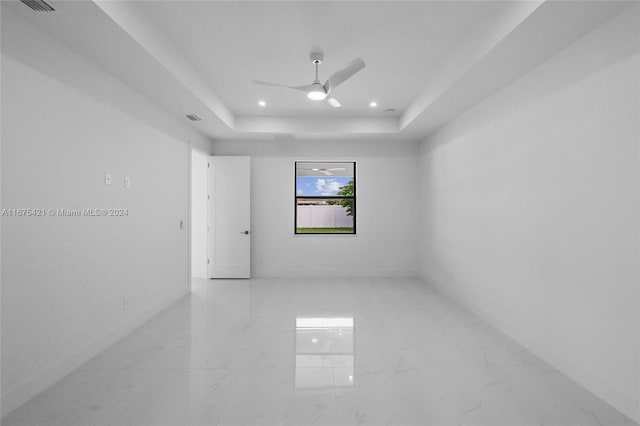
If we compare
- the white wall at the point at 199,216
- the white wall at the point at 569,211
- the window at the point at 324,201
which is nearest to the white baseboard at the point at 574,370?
the white wall at the point at 569,211

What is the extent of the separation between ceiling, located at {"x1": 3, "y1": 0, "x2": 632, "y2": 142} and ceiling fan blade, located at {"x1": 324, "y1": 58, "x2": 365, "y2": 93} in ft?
0.89

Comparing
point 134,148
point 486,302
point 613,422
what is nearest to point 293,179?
point 134,148

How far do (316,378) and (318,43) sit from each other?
281cm

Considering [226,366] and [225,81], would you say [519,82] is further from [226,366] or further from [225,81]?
[226,366]

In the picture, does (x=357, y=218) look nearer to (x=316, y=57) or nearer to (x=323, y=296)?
(x=323, y=296)

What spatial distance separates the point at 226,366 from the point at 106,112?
2.46m

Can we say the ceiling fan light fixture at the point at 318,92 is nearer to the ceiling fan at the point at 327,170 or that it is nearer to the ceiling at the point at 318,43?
the ceiling at the point at 318,43

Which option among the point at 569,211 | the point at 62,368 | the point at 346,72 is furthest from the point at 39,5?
the point at 569,211

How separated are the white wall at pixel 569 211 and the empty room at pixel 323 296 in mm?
15

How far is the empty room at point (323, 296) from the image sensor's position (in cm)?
192

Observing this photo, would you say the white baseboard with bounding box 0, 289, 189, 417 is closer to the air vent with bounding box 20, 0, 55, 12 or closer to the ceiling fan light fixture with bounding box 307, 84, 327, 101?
the air vent with bounding box 20, 0, 55, 12

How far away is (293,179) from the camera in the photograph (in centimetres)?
564

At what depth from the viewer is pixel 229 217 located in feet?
17.8

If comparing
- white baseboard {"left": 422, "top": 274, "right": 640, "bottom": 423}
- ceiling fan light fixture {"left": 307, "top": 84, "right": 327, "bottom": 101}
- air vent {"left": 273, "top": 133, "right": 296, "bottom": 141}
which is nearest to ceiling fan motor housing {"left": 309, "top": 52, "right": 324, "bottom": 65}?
ceiling fan light fixture {"left": 307, "top": 84, "right": 327, "bottom": 101}
